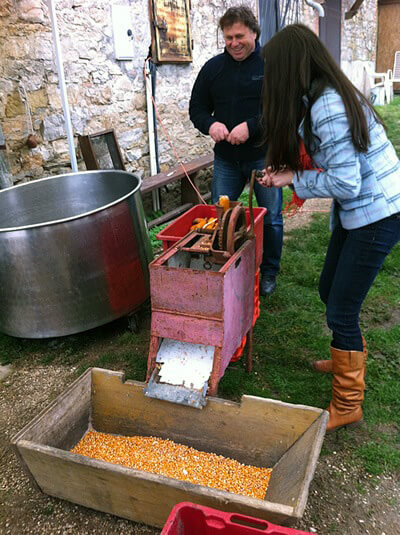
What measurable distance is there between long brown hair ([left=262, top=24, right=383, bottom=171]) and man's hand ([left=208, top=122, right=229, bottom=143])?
1528 mm

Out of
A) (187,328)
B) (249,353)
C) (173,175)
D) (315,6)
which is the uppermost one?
(315,6)

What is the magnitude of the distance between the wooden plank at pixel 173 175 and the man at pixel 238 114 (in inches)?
52.7

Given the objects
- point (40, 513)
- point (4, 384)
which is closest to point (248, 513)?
point (40, 513)

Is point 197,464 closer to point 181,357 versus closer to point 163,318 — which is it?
point 181,357

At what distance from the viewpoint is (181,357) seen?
231 centimetres

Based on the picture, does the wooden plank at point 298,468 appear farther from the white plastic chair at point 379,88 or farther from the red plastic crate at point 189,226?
the white plastic chair at point 379,88

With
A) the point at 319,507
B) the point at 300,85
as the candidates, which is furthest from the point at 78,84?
the point at 319,507

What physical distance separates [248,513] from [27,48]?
401 cm

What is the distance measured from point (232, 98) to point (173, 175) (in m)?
2.03

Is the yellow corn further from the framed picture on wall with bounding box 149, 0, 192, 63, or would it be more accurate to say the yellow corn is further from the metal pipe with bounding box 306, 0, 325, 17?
the metal pipe with bounding box 306, 0, 325, 17

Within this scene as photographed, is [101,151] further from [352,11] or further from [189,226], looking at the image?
[352,11]

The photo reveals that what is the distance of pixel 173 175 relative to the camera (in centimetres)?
548

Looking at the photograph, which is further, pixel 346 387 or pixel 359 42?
pixel 359 42

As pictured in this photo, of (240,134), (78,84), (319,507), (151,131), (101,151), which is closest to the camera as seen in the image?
(319,507)
